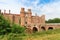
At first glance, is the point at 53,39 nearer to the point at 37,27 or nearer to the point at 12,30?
the point at 12,30

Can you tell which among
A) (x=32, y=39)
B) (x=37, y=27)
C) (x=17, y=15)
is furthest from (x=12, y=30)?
(x=17, y=15)

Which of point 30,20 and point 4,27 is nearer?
point 4,27

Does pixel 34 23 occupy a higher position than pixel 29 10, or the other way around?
pixel 29 10

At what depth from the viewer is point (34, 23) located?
63844 millimetres

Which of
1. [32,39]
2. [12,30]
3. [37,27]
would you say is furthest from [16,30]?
[37,27]

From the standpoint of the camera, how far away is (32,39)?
1566 centimetres

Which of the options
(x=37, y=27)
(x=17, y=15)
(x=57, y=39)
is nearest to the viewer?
(x=57, y=39)

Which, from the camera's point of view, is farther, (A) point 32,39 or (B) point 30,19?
(B) point 30,19

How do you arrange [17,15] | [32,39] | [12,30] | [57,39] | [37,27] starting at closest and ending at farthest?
1. [57,39]
2. [32,39]
3. [12,30]
4. [37,27]
5. [17,15]

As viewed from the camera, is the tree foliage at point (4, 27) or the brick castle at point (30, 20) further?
the brick castle at point (30, 20)

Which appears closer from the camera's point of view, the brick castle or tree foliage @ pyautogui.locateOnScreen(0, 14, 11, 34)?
tree foliage @ pyautogui.locateOnScreen(0, 14, 11, 34)

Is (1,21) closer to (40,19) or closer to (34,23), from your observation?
(34,23)

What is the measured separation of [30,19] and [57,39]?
52.0 meters

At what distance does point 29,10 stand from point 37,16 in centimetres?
434
